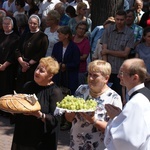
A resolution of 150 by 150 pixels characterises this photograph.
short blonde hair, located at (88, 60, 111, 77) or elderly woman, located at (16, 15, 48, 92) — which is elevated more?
short blonde hair, located at (88, 60, 111, 77)

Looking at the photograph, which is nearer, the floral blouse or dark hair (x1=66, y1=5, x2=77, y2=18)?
the floral blouse

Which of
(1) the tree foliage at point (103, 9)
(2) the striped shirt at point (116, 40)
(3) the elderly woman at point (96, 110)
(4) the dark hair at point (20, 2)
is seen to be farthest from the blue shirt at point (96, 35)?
(4) the dark hair at point (20, 2)

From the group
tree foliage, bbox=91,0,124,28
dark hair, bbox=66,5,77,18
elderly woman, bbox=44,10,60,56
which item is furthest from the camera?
dark hair, bbox=66,5,77,18

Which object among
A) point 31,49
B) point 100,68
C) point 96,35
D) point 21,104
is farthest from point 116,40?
point 21,104

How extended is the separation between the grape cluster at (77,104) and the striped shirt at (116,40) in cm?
347

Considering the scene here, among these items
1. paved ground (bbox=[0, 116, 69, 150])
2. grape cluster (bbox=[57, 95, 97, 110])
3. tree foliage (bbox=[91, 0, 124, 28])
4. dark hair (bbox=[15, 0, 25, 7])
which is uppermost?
tree foliage (bbox=[91, 0, 124, 28])

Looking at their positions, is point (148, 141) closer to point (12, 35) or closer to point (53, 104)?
point (53, 104)

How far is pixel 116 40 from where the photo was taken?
831cm

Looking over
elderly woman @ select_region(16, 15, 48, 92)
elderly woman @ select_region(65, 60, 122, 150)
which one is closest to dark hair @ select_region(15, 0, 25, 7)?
elderly woman @ select_region(16, 15, 48, 92)

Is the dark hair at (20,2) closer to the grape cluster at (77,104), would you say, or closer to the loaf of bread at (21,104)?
the loaf of bread at (21,104)

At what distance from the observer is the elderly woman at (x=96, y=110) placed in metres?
5.10

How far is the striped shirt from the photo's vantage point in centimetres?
826

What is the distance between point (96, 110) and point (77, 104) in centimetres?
38

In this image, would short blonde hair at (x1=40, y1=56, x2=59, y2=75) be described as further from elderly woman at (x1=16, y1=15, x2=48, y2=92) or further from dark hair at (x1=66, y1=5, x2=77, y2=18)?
dark hair at (x1=66, y1=5, x2=77, y2=18)
